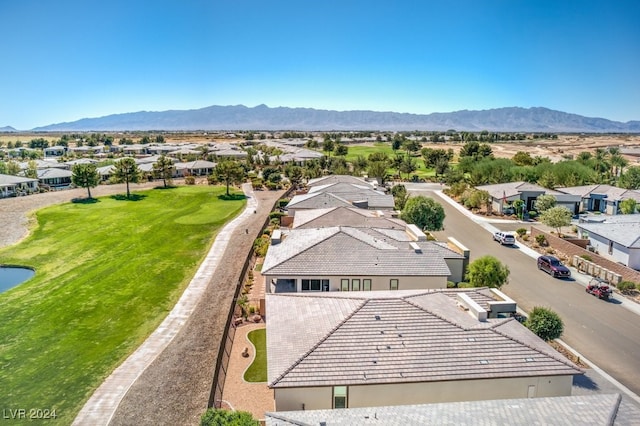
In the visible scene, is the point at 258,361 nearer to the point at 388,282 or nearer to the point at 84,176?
the point at 388,282

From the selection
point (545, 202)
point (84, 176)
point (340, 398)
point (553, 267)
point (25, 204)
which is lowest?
point (553, 267)

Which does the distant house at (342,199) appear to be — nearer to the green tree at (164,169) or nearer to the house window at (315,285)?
the house window at (315,285)

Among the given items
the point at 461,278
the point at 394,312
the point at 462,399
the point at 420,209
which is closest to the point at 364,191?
the point at 420,209

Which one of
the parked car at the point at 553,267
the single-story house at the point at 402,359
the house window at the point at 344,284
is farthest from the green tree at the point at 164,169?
the single-story house at the point at 402,359

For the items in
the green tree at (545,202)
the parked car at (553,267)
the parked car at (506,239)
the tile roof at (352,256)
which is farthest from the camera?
the green tree at (545,202)

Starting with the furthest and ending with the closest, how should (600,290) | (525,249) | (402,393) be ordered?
(525,249)
(600,290)
(402,393)

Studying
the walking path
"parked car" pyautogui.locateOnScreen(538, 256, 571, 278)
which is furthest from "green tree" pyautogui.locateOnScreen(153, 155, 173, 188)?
"parked car" pyautogui.locateOnScreen(538, 256, 571, 278)

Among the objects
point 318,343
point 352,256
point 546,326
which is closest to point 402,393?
point 318,343

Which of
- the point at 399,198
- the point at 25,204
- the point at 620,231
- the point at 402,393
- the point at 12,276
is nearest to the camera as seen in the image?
the point at 402,393
